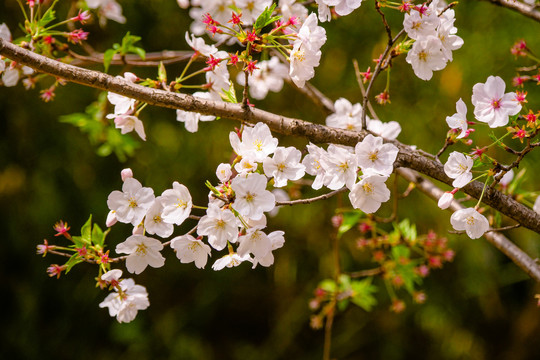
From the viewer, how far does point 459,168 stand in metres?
0.77

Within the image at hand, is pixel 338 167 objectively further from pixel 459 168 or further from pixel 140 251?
pixel 140 251

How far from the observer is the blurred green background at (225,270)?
7.11ft

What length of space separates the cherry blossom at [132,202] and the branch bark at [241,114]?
0.14 m

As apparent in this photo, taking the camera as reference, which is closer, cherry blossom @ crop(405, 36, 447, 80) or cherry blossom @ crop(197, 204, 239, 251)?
cherry blossom @ crop(197, 204, 239, 251)

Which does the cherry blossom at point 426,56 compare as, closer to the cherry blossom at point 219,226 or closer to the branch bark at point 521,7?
the branch bark at point 521,7

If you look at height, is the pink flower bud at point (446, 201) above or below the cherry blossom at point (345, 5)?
below

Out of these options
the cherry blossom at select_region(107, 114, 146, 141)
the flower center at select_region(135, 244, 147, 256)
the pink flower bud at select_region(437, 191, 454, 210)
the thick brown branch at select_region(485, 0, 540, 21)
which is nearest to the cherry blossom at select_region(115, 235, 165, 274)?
the flower center at select_region(135, 244, 147, 256)

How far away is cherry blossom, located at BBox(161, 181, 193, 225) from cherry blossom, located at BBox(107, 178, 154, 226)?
0.08ft

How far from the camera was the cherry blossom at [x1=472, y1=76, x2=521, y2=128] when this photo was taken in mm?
786

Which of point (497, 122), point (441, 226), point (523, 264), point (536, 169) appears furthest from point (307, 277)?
point (497, 122)

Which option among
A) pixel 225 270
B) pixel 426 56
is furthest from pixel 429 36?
pixel 225 270

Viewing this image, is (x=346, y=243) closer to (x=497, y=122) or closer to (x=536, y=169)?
(x=536, y=169)

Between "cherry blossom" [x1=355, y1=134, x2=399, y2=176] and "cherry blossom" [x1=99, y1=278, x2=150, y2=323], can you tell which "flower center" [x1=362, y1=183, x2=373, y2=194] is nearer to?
"cherry blossom" [x1=355, y1=134, x2=399, y2=176]

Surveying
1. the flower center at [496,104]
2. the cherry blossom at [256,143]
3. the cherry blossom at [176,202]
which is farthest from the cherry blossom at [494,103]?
the cherry blossom at [176,202]
